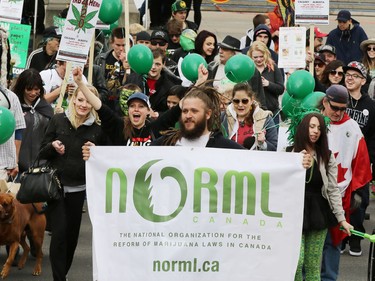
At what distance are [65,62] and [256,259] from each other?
245 inches

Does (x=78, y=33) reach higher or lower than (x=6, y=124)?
higher

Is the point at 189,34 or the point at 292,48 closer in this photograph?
the point at 292,48

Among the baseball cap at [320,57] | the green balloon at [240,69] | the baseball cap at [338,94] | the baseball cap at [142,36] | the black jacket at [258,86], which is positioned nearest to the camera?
the baseball cap at [338,94]

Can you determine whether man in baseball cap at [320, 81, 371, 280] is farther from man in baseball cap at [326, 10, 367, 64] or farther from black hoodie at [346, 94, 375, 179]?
man in baseball cap at [326, 10, 367, 64]

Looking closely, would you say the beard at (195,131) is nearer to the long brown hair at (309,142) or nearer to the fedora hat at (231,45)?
the long brown hair at (309,142)

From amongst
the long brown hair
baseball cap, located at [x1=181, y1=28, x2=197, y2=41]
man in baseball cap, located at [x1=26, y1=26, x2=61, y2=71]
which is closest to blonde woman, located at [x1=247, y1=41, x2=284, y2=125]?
baseball cap, located at [x1=181, y1=28, x2=197, y2=41]

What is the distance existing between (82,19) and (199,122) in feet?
15.5

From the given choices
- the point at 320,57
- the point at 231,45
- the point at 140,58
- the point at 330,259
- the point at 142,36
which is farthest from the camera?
the point at 142,36

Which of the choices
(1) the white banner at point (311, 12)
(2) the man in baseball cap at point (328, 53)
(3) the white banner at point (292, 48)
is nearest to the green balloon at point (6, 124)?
(3) the white banner at point (292, 48)

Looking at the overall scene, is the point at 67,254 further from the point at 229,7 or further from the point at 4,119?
the point at 229,7

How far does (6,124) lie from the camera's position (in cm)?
1039

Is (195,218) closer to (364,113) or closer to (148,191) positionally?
(148,191)

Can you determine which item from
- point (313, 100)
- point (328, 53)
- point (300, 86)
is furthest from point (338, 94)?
point (328, 53)

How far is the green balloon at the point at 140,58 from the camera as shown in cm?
1298
